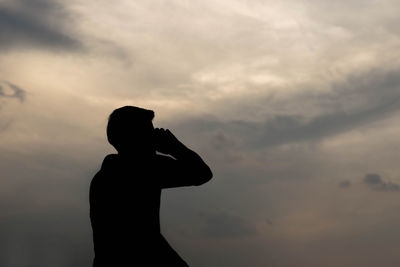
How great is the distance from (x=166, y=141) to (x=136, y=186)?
0.65 meters

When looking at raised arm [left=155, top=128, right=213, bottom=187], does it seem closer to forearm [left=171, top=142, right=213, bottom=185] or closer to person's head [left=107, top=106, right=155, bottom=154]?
forearm [left=171, top=142, right=213, bottom=185]

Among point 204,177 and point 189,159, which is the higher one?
point 189,159

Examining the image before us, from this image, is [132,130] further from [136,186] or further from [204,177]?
[204,177]

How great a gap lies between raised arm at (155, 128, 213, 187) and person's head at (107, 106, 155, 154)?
14 centimetres

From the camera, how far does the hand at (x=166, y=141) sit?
369 inches

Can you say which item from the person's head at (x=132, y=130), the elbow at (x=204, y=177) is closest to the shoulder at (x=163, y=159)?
the person's head at (x=132, y=130)

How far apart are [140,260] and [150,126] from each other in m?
1.59

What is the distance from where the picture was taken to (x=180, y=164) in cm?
942

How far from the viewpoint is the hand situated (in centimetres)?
938

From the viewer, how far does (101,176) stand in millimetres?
9539

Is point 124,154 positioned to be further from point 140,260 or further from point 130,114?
point 140,260

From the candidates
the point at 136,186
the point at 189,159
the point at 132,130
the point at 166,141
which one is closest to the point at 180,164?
the point at 189,159

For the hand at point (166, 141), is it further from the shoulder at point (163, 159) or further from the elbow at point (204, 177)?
the elbow at point (204, 177)

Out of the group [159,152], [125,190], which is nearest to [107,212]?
[125,190]
